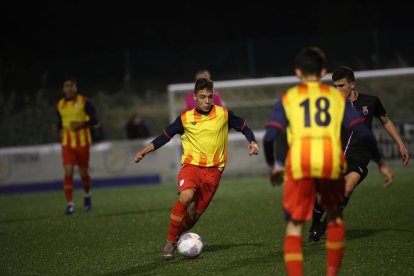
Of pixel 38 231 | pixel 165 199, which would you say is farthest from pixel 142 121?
pixel 38 231

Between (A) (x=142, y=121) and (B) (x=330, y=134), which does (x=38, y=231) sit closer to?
(B) (x=330, y=134)

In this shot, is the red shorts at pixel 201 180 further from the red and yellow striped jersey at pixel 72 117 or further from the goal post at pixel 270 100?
the goal post at pixel 270 100

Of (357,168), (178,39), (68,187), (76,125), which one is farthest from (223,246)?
(178,39)

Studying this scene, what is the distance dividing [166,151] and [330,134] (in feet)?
44.3

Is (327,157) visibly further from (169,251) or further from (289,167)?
(169,251)

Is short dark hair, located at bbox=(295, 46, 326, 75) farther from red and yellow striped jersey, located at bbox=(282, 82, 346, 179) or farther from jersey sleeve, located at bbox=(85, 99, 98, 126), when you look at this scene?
jersey sleeve, located at bbox=(85, 99, 98, 126)

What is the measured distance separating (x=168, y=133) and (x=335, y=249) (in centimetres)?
271

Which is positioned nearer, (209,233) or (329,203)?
(329,203)

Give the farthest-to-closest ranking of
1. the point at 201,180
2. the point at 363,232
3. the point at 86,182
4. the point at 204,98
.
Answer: the point at 86,182 < the point at 363,232 < the point at 201,180 < the point at 204,98

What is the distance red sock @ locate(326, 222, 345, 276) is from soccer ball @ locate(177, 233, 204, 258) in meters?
2.09

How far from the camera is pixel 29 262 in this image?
851 centimetres

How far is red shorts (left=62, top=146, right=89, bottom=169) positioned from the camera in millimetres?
13383

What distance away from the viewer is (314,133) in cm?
583

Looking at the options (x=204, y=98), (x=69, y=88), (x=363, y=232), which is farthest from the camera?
(x=69, y=88)
